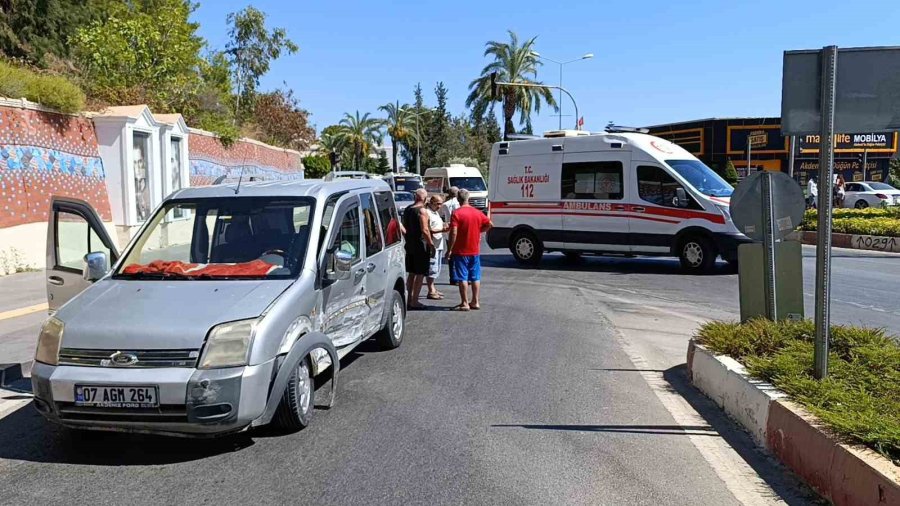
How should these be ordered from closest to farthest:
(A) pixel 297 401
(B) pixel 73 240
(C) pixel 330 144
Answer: (A) pixel 297 401, (B) pixel 73 240, (C) pixel 330 144

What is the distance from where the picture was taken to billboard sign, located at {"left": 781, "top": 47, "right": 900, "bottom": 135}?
5.02 m

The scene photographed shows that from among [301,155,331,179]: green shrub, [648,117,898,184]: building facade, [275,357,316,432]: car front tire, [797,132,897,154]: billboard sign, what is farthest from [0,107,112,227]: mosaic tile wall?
[797,132,897,154]: billboard sign

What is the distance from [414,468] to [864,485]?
8.16 ft

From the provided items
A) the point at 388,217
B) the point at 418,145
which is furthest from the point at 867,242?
the point at 418,145

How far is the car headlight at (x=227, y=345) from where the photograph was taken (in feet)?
15.3

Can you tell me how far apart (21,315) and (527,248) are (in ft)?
33.2

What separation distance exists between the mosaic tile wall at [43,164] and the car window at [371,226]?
9.27 m

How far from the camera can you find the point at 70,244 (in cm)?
665

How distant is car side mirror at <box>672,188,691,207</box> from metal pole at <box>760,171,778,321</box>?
26.1ft

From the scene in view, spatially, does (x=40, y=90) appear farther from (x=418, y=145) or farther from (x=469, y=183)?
(x=418, y=145)

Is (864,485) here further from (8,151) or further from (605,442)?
(8,151)

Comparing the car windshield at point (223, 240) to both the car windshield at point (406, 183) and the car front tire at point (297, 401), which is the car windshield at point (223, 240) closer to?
the car front tire at point (297, 401)

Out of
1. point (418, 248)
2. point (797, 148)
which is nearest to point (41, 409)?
point (418, 248)

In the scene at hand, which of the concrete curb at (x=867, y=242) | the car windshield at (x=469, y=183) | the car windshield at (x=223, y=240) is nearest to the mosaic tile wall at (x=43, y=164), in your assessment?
the car windshield at (x=223, y=240)
